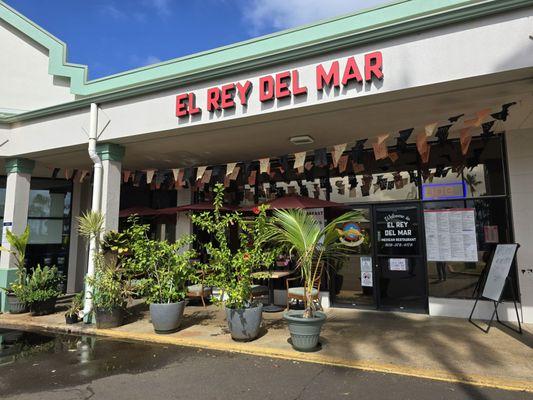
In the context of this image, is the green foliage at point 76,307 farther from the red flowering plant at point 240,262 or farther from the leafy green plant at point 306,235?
the leafy green plant at point 306,235

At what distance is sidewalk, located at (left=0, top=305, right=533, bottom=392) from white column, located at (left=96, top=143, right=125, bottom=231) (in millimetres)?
2171

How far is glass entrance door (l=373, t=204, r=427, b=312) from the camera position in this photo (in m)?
8.24

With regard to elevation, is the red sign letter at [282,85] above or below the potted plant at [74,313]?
above

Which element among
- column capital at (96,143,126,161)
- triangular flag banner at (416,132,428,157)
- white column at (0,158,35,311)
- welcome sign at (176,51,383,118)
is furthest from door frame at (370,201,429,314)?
white column at (0,158,35,311)

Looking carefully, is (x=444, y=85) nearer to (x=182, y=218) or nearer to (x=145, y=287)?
(x=145, y=287)

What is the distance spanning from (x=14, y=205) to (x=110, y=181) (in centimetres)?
309

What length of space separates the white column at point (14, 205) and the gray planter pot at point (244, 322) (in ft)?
20.2

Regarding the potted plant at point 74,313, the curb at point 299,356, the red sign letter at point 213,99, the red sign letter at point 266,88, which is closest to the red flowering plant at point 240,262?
the curb at point 299,356

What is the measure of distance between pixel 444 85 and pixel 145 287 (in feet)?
19.5

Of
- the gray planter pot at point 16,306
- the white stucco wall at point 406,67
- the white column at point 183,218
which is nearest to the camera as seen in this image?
the white stucco wall at point 406,67

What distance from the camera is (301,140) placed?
8.00m

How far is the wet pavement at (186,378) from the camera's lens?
14.3 ft

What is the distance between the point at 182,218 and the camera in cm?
1112

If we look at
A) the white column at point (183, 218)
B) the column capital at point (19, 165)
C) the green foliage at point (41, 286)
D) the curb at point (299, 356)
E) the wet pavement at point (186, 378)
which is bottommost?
the wet pavement at point (186, 378)
